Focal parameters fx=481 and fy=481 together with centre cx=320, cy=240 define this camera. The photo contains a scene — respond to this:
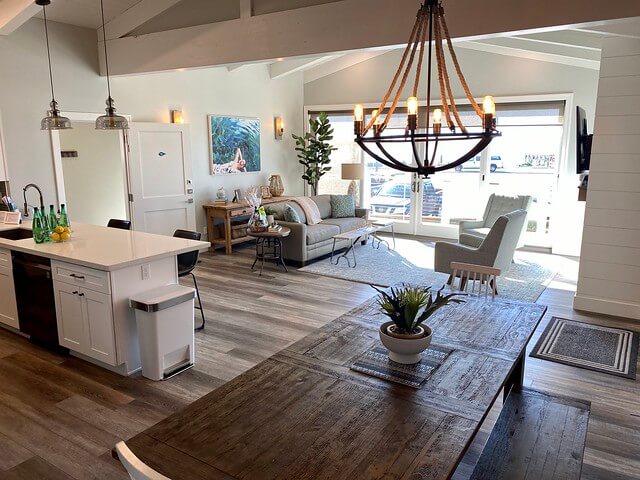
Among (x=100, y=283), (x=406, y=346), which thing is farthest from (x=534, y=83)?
(x=100, y=283)

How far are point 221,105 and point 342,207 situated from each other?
8.50ft

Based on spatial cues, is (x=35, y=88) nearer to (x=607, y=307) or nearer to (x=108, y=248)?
(x=108, y=248)

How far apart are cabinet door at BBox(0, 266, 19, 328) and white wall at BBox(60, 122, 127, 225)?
3404 mm

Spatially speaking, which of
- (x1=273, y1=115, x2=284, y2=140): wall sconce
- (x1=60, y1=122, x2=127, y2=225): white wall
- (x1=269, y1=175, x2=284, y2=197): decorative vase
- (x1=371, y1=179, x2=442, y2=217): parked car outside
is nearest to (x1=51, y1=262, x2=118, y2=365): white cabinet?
(x1=60, y1=122, x2=127, y2=225): white wall

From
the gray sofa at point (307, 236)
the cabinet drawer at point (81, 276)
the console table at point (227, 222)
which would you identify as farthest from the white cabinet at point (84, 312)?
the console table at point (227, 222)

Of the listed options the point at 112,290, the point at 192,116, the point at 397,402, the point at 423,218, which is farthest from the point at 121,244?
the point at 423,218

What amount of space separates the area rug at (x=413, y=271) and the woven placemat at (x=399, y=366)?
3520 mm

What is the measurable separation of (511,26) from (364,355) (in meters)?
2.93

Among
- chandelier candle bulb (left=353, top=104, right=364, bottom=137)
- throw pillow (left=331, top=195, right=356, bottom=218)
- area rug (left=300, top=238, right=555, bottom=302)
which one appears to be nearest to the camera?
chandelier candle bulb (left=353, top=104, right=364, bottom=137)

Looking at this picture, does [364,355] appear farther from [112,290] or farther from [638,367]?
[638,367]

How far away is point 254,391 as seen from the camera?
6.08ft

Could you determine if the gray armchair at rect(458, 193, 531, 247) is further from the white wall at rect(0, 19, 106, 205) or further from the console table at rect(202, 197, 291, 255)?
the white wall at rect(0, 19, 106, 205)

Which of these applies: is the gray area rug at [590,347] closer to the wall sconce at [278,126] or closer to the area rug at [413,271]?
the area rug at [413,271]

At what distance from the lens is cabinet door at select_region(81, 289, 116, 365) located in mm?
3383
